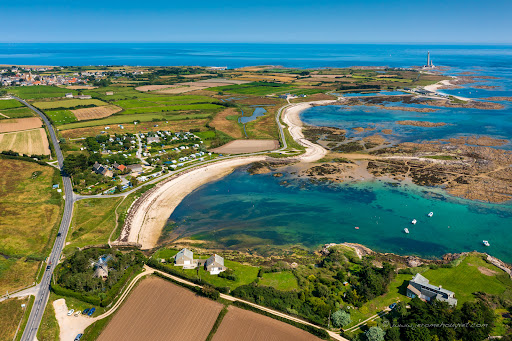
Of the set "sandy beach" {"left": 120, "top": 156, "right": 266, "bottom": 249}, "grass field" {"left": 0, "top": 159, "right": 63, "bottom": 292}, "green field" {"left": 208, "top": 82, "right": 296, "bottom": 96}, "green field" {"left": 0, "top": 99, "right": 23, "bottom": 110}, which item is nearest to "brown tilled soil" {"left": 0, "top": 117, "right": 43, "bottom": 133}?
"green field" {"left": 0, "top": 99, "right": 23, "bottom": 110}

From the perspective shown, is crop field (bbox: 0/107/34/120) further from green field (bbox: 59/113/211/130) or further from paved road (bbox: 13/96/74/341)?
paved road (bbox: 13/96/74/341)

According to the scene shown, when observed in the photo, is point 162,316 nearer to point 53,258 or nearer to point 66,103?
point 53,258

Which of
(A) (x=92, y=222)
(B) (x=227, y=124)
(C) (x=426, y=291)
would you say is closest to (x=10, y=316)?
(A) (x=92, y=222)

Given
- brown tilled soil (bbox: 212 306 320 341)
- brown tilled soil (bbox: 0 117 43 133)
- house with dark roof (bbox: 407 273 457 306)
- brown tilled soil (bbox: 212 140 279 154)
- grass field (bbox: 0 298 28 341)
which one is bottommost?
brown tilled soil (bbox: 212 306 320 341)

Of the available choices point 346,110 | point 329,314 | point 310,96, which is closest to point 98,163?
point 329,314

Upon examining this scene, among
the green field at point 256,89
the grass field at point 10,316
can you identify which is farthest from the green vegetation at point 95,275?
the green field at point 256,89

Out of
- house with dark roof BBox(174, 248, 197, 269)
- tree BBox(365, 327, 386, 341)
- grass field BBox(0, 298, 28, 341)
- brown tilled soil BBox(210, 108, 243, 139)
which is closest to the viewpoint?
tree BBox(365, 327, 386, 341)
